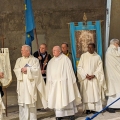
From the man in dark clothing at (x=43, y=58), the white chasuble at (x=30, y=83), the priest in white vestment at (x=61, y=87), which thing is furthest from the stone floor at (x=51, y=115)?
the man in dark clothing at (x=43, y=58)

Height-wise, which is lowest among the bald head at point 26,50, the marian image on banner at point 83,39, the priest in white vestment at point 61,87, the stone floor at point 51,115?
the stone floor at point 51,115

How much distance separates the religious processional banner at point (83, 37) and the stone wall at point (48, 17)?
4515 millimetres

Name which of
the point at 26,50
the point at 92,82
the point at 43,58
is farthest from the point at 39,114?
the point at 26,50

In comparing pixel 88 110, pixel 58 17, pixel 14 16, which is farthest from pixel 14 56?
pixel 88 110

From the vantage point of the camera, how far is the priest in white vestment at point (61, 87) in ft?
21.8

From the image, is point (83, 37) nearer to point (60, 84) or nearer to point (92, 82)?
point (92, 82)

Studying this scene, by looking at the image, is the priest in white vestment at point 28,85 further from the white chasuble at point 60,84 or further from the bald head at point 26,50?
the white chasuble at point 60,84

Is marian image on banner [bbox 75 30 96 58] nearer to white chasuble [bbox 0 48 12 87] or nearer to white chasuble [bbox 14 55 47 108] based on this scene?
white chasuble [bbox 14 55 47 108]

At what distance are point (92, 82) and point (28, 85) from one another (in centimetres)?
164

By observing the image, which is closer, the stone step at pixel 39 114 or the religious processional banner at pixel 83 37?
the stone step at pixel 39 114

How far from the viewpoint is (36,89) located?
6730 mm

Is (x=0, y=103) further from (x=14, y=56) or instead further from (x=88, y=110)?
(x=14, y=56)

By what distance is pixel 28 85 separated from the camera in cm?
658

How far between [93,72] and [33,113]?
5.78 feet
